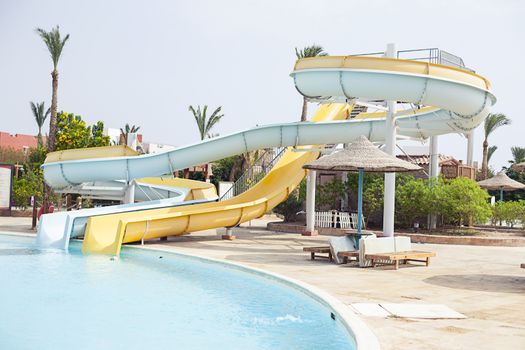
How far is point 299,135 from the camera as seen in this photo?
837 inches

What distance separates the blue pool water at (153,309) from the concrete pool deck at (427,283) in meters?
0.71

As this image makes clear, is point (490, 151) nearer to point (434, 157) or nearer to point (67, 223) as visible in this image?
point (434, 157)

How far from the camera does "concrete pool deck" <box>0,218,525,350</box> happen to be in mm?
7125

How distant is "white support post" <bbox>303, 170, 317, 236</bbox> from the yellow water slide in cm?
33

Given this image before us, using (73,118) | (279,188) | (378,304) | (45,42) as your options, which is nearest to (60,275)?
(378,304)

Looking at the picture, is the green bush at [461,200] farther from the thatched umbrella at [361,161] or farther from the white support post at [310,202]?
the thatched umbrella at [361,161]

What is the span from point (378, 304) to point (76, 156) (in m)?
14.3

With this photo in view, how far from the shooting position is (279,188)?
22.5m

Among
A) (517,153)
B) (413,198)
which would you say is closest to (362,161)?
(413,198)

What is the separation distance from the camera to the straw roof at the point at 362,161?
48.9 ft

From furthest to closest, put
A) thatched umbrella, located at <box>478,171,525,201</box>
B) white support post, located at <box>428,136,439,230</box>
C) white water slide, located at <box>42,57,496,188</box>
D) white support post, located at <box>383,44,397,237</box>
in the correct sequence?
1. thatched umbrella, located at <box>478,171,525,201</box>
2. white support post, located at <box>428,136,439,230</box>
3. white support post, located at <box>383,44,397,237</box>
4. white water slide, located at <box>42,57,496,188</box>

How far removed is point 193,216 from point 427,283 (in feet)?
30.2

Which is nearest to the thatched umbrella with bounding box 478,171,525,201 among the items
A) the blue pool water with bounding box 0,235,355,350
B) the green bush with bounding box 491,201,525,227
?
the green bush with bounding box 491,201,525,227

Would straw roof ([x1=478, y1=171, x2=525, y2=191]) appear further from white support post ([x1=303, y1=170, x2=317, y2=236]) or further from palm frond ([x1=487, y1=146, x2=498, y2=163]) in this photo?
palm frond ([x1=487, y1=146, x2=498, y2=163])
